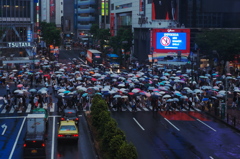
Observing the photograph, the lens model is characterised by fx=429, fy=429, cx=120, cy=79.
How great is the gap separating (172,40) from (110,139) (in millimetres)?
58957

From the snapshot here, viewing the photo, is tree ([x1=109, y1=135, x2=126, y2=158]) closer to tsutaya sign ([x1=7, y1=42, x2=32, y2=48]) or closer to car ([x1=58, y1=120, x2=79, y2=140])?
car ([x1=58, y1=120, x2=79, y2=140])

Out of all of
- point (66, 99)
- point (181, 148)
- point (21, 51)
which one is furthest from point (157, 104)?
point (21, 51)

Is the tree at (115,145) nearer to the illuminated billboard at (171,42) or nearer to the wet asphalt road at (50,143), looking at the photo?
the wet asphalt road at (50,143)

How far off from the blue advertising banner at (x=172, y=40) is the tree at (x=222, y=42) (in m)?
3.61

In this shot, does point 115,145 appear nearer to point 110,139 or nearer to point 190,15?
point 110,139

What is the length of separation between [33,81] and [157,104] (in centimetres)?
2602

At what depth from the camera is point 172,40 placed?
3167 inches

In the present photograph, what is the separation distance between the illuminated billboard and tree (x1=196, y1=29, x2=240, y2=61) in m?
3.40

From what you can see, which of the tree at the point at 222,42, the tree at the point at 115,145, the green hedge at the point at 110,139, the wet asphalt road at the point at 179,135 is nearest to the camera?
the green hedge at the point at 110,139

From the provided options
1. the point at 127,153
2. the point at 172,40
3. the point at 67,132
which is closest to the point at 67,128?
the point at 67,132

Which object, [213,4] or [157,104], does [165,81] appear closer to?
[157,104]

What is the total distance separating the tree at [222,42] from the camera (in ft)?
234

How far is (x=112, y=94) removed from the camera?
43.6 m

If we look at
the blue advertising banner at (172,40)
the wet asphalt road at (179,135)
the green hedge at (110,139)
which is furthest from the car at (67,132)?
the blue advertising banner at (172,40)
